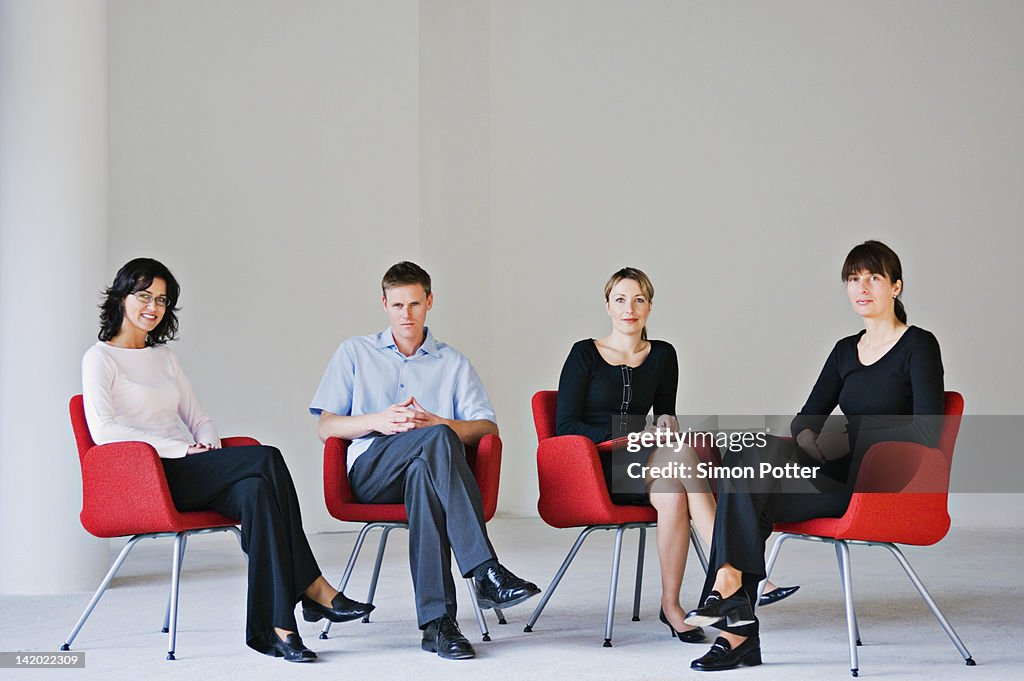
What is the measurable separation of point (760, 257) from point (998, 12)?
209cm

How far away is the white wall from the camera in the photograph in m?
6.41

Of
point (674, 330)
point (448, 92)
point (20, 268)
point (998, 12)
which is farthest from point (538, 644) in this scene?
point (998, 12)

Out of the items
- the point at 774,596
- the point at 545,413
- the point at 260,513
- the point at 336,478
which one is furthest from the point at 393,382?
the point at 774,596

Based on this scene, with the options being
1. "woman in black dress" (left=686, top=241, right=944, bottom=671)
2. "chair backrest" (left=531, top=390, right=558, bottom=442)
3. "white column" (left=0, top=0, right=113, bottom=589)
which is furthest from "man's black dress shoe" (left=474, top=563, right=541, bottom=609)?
"white column" (left=0, top=0, right=113, bottom=589)

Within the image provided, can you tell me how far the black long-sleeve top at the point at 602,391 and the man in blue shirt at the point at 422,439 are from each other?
0.94 ft

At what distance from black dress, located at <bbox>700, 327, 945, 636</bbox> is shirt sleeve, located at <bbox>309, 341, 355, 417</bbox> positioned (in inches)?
50.3

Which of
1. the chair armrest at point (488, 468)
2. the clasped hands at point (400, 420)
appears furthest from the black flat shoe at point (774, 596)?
the clasped hands at point (400, 420)

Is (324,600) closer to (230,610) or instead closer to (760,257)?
(230,610)

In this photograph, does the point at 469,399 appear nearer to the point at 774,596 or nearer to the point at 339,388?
the point at 339,388

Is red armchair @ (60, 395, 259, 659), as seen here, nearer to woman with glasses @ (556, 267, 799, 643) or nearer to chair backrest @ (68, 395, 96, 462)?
chair backrest @ (68, 395, 96, 462)

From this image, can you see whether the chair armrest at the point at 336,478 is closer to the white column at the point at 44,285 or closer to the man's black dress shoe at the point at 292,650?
the man's black dress shoe at the point at 292,650

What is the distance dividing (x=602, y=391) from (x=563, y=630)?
77cm

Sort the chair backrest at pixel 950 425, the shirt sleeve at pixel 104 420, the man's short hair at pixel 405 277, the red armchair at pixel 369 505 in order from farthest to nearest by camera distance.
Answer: the man's short hair at pixel 405 277 < the red armchair at pixel 369 505 < the shirt sleeve at pixel 104 420 < the chair backrest at pixel 950 425

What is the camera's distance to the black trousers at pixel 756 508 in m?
2.93
